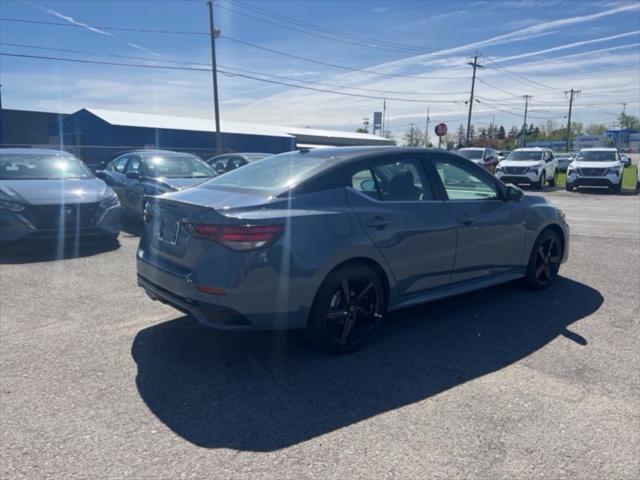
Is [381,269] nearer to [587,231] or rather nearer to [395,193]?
[395,193]

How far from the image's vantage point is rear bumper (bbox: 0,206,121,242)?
23.2 ft

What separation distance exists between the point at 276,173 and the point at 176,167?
6194 mm

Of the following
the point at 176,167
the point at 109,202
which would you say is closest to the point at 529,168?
the point at 176,167

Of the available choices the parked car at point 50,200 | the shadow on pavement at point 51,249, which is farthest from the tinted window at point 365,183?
the parked car at point 50,200

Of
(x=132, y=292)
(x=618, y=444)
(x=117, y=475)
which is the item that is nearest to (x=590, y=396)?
(x=618, y=444)

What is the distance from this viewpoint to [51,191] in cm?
757

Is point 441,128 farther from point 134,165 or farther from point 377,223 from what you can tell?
point 377,223

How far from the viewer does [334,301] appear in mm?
3918

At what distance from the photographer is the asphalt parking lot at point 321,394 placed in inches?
106

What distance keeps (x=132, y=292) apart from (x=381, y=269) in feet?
9.53

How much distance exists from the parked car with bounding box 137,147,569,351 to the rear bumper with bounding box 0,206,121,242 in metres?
3.75

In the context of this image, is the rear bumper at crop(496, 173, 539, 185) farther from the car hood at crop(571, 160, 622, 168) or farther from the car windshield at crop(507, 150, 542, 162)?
the car hood at crop(571, 160, 622, 168)

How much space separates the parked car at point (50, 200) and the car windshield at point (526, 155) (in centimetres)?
1963

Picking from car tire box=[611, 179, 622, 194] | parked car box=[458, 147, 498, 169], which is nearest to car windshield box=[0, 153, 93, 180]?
car tire box=[611, 179, 622, 194]
